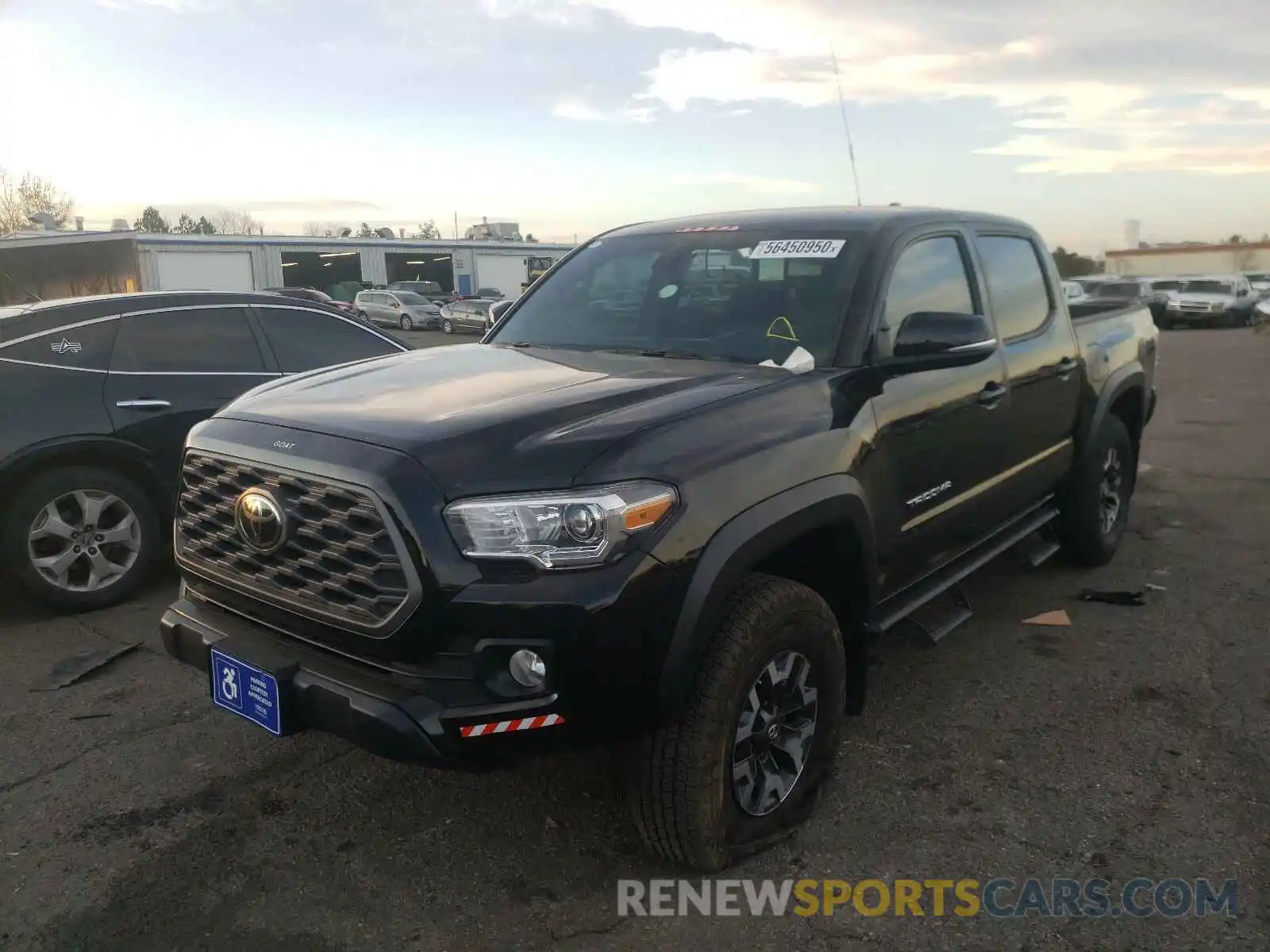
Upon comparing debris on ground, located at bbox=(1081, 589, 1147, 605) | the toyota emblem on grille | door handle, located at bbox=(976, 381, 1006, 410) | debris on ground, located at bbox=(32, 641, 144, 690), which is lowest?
debris on ground, located at bbox=(1081, 589, 1147, 605)

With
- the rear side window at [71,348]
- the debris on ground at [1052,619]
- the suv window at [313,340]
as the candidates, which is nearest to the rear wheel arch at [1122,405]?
the debris on ground at [1052,619]

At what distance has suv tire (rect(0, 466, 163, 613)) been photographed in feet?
16.1

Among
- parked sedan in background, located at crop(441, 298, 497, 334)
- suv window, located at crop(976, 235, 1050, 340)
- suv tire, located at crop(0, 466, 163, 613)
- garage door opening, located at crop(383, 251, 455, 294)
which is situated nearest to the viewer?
suv window, located at crop(976, 235, 1050, 340)

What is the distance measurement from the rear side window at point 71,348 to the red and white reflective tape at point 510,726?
3899 mm

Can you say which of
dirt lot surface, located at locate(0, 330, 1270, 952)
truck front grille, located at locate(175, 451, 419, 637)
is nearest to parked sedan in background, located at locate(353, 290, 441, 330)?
dirt lot surface, located at locate(0, 330, 1270, 952)

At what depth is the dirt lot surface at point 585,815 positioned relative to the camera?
106 inches

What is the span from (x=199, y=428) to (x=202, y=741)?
1356mm

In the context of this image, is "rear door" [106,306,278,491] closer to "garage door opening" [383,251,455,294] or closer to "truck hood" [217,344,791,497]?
"truck hood" [217,344,791,497]

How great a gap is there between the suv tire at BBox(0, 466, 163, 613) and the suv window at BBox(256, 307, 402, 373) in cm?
122

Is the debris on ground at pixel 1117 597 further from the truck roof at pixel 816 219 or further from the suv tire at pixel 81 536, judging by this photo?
the suv tire at pixel 81 536

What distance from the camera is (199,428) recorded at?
3.12 metres

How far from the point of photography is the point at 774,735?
2.96 meters

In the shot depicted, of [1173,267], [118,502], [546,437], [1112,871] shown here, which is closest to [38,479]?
[118,502]

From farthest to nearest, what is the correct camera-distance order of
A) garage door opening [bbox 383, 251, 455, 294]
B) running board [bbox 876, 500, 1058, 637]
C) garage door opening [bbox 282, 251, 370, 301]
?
garage door opening [bbox 383, 251, 455, 294], garage door opening [bbox 282, 251, 370, 301], running board [bbox 876, 500, 1058, 637]
